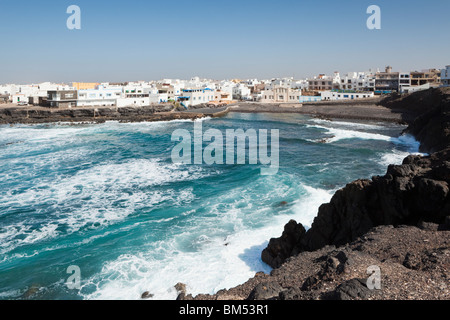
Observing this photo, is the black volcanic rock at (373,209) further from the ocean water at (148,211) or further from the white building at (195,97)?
the white building at (195,97)

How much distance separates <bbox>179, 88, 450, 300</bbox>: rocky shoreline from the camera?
761cm

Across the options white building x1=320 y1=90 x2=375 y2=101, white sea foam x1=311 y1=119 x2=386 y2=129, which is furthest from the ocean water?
white building x1=320 y1=90 x2=375 y2=101

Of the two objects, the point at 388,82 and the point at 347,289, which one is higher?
the point at 388,82

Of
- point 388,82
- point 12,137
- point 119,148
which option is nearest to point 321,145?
point 119,148

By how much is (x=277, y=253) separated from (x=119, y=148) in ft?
88.8

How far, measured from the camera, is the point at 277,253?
13.0 metres

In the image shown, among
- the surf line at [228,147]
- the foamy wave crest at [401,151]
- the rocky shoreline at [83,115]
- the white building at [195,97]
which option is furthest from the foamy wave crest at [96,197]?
the white building at [195,97]

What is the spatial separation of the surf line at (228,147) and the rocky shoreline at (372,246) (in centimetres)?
1098

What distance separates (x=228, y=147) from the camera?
35.7m

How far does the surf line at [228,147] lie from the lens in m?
29.0

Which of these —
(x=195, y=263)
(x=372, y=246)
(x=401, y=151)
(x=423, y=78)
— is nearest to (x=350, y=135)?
(x=401, y=151)

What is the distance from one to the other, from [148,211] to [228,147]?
61.6 ft
